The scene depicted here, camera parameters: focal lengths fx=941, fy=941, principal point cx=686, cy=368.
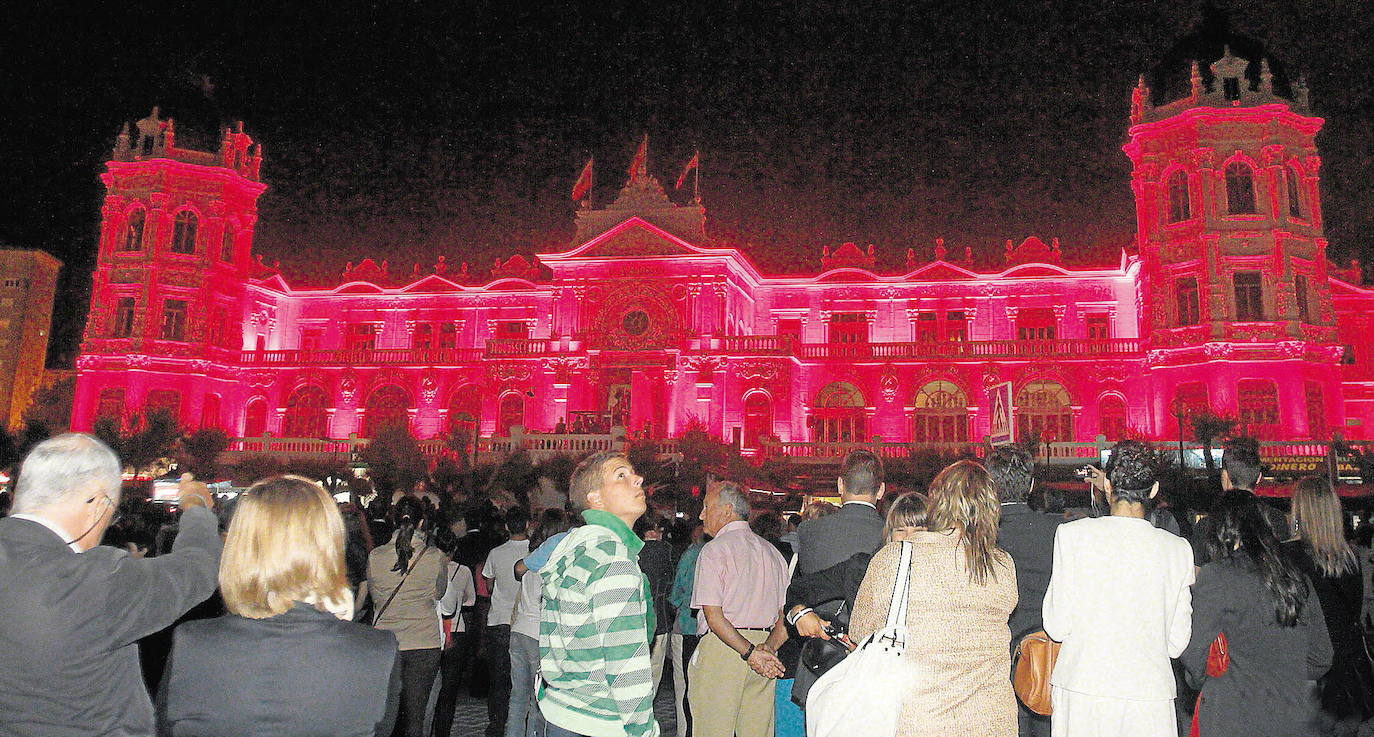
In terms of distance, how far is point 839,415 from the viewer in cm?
4269

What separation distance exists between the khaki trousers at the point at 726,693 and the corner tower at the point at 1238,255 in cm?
3258

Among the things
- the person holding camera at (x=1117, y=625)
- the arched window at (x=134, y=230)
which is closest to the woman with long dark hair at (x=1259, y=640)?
the person holding camera at (x=1117, y=625)

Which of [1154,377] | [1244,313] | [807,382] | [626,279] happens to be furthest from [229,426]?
[1244,313]

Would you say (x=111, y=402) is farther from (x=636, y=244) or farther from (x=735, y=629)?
(x=735, y=629)

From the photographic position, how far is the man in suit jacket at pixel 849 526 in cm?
621

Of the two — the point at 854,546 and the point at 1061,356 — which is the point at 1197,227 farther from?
the point at 854,546

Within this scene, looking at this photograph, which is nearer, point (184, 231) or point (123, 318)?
point (123, 318)

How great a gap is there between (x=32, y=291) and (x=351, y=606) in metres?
81.1

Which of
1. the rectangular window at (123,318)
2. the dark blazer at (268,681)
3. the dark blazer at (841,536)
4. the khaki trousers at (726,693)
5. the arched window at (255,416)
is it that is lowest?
the khaki trousers at (726,693)

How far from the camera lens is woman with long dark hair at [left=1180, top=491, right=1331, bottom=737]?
5.04m

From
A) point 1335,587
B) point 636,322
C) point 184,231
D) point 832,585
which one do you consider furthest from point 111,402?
point 1335,587

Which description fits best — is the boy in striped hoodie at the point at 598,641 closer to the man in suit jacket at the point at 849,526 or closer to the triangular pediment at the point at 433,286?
the man in suit jacket at the point at 849,526

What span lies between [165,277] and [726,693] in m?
44.7

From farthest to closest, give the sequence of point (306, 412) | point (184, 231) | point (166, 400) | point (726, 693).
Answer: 1. point (306, 412)
2. point (184, 231)
3. point (166, 400)
4. point (726, 693)
